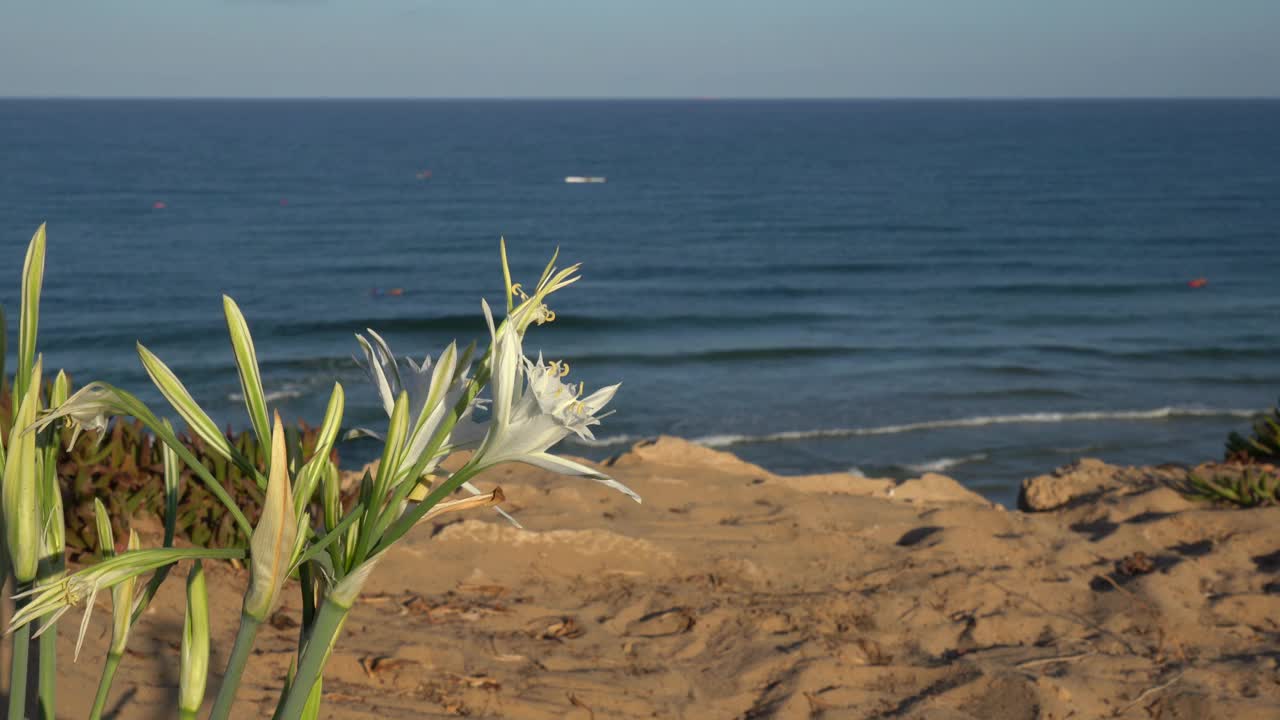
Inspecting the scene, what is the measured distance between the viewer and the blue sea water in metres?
14.9

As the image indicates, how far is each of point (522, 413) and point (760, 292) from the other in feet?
76.5

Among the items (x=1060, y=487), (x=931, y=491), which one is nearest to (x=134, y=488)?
(x=931, y=491)

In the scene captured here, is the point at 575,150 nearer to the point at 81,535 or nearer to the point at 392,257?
the point at 392,257

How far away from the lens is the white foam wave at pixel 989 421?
14102 millimetres

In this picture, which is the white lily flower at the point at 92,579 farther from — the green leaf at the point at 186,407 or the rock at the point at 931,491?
the rock at the point at 931,491

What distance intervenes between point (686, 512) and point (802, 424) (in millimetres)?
9109

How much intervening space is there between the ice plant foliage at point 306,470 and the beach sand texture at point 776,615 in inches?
64.8

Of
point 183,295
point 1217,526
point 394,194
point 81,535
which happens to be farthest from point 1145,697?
point 394,194

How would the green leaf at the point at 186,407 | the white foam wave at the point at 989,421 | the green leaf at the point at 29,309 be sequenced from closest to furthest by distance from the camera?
the green leaf at the point at 186,407 < the green leaf at the point at 29,309 < the white foam wave at the point at 989,421

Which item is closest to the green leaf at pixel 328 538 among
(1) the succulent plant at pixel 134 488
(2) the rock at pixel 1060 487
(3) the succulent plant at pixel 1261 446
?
(1) the succulent plant at pixel 134 488

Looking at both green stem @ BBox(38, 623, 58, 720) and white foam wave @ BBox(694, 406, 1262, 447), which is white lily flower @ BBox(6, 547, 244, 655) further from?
white foam wave @ BBox(694, 406, 1262, 447)

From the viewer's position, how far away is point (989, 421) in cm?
1451

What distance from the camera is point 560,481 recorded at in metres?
6.12

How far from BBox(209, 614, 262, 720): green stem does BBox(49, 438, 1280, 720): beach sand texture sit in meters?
→ 1.70
